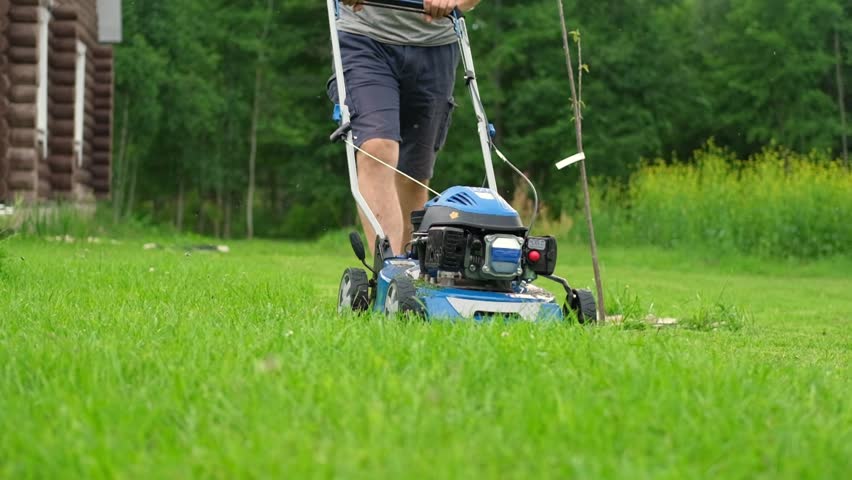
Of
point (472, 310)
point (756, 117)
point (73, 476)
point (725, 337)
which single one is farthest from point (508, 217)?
point (756, 117)

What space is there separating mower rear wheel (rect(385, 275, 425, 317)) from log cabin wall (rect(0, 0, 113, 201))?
8318mm

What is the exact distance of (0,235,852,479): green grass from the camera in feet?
6.34

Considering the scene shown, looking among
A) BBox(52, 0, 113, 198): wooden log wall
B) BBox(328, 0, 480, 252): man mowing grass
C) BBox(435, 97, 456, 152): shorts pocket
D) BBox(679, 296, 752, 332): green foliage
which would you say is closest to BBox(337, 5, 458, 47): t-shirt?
BBox(328, 0, 480, 252): man mowing grass

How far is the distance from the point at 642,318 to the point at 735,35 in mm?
29138

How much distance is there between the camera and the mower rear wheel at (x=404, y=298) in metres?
3.80

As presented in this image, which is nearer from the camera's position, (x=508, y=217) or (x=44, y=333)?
(x=44, y=333)

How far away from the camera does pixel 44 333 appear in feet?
10.9

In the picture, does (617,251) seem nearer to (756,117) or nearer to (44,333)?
(44,333)

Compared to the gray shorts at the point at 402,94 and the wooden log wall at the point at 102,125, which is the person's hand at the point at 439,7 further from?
the wooden log wall at the point at 102,125

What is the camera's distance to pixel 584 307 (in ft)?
13.4

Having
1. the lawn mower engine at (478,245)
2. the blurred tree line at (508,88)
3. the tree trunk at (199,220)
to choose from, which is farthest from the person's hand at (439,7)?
the tree trunk at (199,220)

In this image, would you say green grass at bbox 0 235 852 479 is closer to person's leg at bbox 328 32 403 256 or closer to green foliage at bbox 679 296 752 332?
person's leg at bbox 328 32 403 256

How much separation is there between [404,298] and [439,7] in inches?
53.2

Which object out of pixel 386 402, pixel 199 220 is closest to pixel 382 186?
pixel 386 402
